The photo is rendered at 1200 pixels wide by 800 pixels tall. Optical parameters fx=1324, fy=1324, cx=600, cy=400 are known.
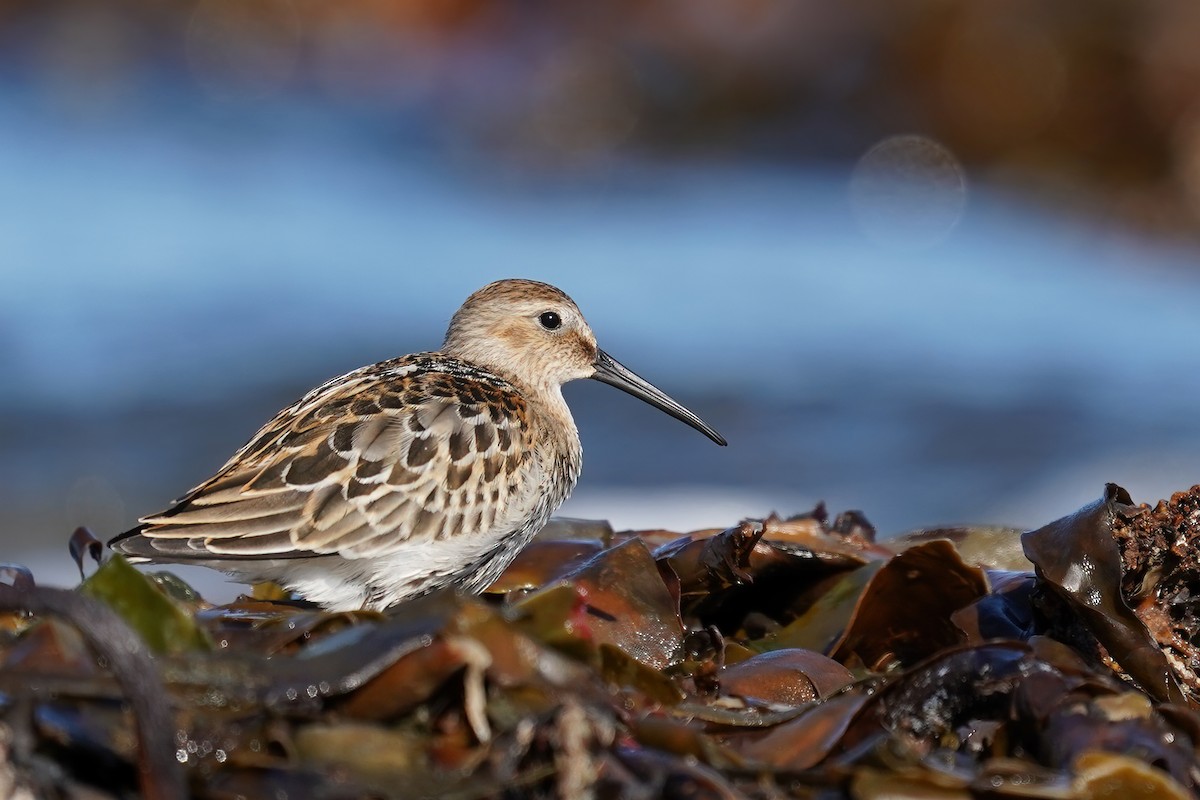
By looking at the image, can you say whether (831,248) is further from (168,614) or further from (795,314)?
(168,614)

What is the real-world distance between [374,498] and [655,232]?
1044 cm

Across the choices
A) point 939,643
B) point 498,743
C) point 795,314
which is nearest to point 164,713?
point 498,743

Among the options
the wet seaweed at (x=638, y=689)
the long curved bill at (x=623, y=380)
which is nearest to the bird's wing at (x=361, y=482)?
the wet seaweed at (x=638, y=689)

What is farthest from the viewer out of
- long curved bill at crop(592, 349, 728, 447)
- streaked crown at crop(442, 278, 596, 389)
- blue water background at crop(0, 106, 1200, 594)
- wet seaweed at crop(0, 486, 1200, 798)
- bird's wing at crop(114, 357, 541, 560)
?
blue water background at crop(0, 106, 1200, 594)

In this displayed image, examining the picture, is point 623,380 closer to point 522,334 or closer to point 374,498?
point 522,334

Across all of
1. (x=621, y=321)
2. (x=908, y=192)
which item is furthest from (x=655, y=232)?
(x=908, y=192)

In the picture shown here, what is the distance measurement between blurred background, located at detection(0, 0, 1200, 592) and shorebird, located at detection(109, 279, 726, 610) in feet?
11.2

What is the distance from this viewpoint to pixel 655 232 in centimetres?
1414

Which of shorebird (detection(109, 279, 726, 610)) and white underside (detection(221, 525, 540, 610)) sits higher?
shorebird (detection(109, 279, 726, 610))

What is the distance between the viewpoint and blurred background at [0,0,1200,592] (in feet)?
30.2

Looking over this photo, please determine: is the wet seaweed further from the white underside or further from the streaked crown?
the streaked crown

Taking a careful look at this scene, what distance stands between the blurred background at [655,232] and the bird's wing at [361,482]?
135 inches

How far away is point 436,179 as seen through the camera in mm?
15195

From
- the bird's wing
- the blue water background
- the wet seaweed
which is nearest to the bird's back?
the bird's wing
